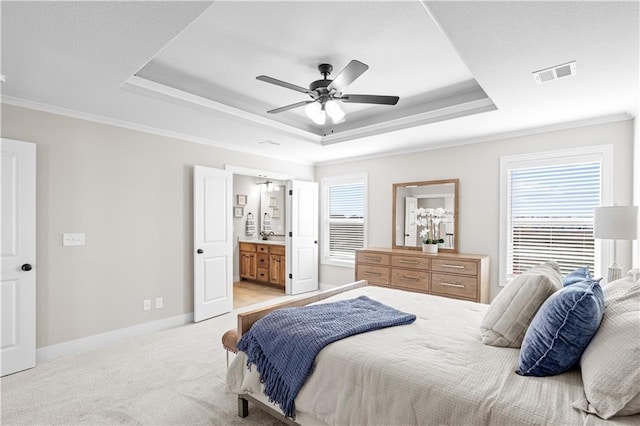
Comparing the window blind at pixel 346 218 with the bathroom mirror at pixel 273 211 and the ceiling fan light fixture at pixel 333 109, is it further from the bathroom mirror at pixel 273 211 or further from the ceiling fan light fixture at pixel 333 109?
the ceiling fan light fixture at pixel 333 109

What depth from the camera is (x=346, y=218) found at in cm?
598

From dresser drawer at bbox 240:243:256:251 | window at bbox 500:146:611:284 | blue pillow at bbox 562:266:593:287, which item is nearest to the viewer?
blue pillow at bbox 562:266:593:287

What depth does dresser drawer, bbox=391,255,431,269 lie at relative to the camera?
4.37 metres

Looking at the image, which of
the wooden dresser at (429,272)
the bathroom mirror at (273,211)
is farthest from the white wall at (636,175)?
the bathroom mirror at (273,211)

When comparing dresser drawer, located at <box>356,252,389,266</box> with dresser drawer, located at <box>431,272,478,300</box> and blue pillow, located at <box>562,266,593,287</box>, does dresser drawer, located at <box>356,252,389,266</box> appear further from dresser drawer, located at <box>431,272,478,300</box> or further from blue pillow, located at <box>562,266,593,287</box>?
blue pillow, located at <box>562,266,593,287</box>

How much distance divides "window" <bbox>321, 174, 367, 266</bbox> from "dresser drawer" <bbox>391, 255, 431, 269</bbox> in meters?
1.05

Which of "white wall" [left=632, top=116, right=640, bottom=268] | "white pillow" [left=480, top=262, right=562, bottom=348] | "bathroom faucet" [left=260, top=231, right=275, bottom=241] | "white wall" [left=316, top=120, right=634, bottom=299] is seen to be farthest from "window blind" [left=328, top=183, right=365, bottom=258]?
"white pillow" [left=480, top=262, right=562, bottom=348]

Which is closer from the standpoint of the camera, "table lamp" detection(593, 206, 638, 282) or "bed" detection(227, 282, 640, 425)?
"bed" detection(227, 282, 640, 425)

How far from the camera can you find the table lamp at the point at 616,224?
8.76 feet

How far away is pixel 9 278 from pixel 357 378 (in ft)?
10.3

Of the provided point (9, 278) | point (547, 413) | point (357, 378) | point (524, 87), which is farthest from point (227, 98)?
point (547, 413)

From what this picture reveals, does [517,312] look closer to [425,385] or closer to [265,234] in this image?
[425,385]

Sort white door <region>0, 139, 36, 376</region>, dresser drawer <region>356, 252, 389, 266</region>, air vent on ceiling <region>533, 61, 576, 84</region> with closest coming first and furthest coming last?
air vent on ceiling <region>533, 61, 576, 84</region>
white door <region>0, 139, 36, 376</region>
dresser drawer <region>356, 252, 389, 266</region>

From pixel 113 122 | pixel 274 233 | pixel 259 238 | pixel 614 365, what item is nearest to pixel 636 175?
pixel 614 365
